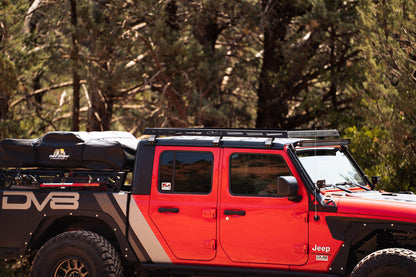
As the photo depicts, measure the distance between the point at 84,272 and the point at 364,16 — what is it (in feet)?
24.7

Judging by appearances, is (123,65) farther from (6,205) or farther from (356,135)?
(6,205)

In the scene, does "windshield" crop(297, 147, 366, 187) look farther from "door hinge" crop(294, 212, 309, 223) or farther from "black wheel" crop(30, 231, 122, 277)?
"black wheel" crop(30, 231, 122, 277)

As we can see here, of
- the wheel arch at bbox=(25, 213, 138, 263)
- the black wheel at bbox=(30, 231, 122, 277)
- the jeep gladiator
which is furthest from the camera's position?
the wheel arch at bbox=(25, 213, 138, 263)

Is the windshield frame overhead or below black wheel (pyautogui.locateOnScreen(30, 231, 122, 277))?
overhead

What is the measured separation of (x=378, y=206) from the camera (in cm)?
579

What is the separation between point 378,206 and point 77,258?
299cm

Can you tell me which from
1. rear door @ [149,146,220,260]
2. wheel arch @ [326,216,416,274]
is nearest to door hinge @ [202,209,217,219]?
rear door @ [149,146,220,260]

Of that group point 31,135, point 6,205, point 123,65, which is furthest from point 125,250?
point 31,135

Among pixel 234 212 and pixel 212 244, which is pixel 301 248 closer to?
pixel 234 212

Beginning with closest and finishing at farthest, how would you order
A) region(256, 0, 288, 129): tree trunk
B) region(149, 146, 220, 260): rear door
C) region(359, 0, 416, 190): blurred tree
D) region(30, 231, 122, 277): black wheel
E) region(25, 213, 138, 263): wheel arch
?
region(149, 146, 220, 260): rear door → region(30, 231, 122, 277): black wheel → region(25, 213, 138, 263): wheel arch → region(359, 0, 416, 190): blurred tree → region(256, 0, 288, 129): tree trunk

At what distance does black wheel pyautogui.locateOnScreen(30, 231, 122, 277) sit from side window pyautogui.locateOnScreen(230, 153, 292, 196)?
1.42 m

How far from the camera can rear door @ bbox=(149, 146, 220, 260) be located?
6176 mm

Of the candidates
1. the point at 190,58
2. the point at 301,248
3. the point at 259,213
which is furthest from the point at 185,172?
the point at 190,58

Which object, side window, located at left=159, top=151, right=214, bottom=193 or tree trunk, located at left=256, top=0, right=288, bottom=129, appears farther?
tree trunk, located at left=256, top=0, right=288, bottom=129
